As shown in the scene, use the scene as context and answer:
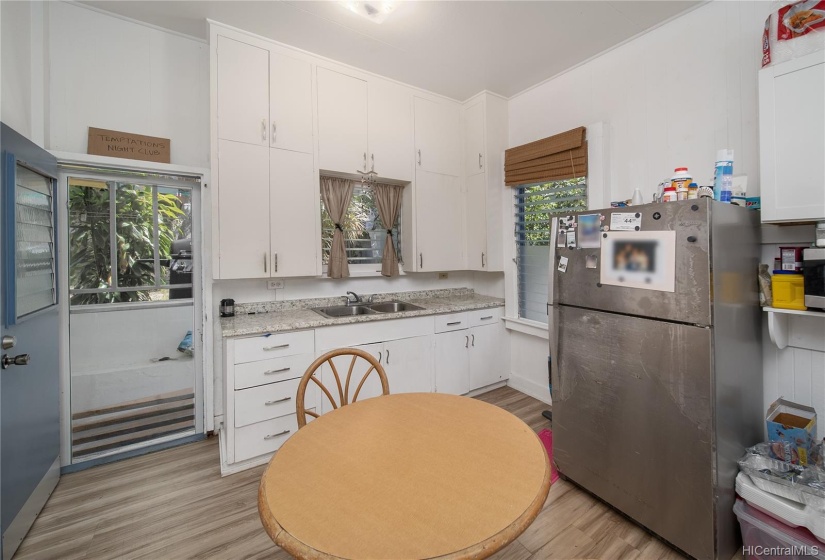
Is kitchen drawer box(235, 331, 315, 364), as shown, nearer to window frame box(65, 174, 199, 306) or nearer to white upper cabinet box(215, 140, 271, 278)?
white upper cabinet box(215, 140, 271, 278)

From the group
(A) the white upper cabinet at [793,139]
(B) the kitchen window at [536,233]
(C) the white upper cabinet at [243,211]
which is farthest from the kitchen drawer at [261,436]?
(A) the white upper cabinet at [793,139]

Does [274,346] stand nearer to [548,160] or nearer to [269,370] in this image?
[269,370]

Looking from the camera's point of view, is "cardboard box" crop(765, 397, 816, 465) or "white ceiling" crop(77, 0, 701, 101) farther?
"white ceiling" crop(77, 0, 701, 101)

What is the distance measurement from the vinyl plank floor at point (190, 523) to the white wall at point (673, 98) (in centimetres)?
203

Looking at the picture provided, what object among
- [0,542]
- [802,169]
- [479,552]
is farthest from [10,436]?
[802,169]

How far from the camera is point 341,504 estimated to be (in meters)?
0.81

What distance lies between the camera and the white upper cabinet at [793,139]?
1466 mm

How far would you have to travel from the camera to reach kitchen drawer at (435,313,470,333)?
9.71ft

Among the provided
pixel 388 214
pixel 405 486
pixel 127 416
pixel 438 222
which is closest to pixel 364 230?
pixel 388 214

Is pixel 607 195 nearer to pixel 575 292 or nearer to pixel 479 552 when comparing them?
pixel 575 292

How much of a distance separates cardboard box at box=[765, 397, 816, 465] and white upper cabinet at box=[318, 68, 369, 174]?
3.03 metres

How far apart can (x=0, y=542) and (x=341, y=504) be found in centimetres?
176

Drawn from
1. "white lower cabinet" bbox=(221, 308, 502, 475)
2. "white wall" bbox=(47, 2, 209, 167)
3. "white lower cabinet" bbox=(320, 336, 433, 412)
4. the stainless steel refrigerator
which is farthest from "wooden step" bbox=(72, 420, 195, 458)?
the stainless steel refrigerator

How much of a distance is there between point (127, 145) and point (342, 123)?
4.89ft
